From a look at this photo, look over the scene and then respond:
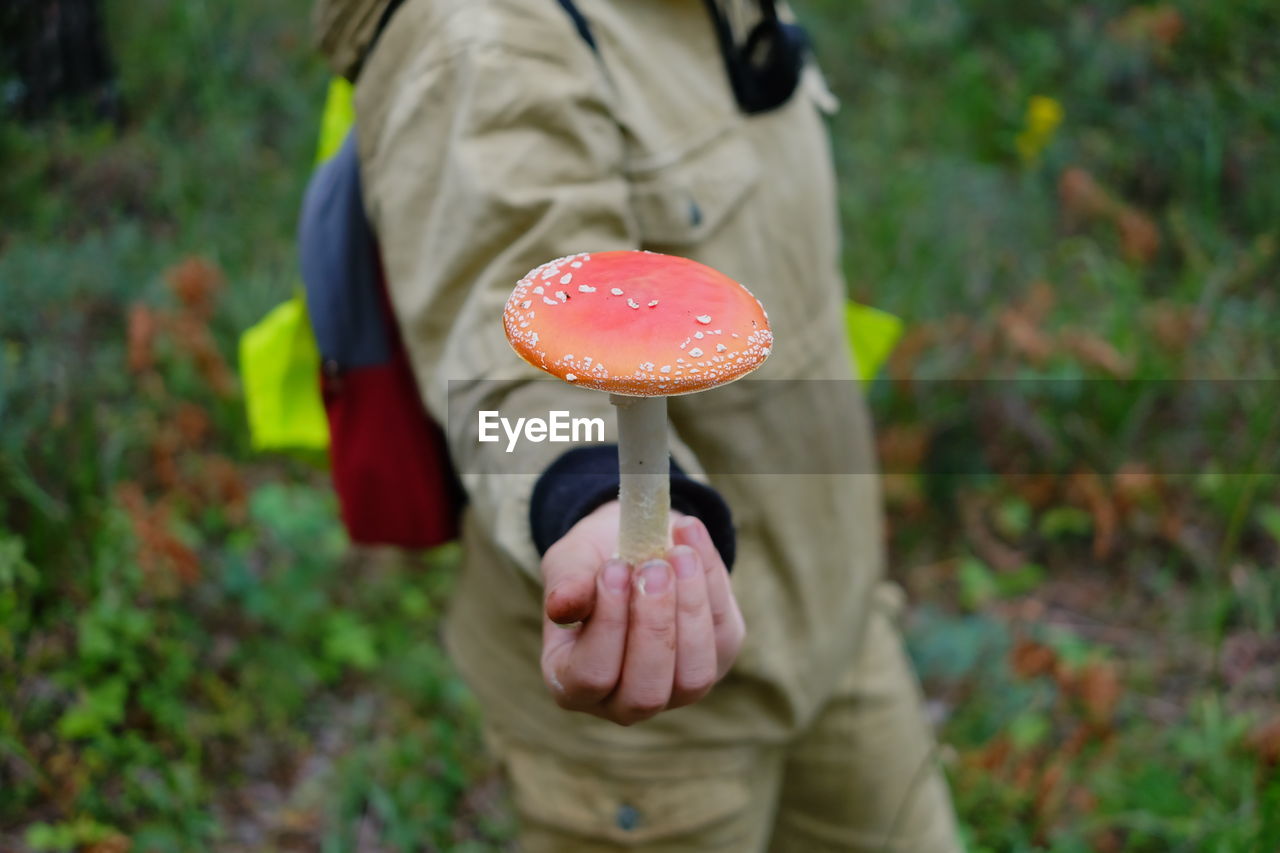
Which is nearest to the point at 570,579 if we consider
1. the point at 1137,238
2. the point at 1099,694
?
the point at 1099,694

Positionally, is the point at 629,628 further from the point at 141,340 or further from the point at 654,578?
the point at 141,340

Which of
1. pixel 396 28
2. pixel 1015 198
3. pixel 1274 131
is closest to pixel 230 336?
pixel 396 28

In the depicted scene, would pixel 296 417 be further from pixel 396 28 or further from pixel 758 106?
pixel 758 106

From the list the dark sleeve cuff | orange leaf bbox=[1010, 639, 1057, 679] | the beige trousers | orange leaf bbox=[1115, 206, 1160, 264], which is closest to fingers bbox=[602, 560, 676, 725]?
the dark sleeve cuff

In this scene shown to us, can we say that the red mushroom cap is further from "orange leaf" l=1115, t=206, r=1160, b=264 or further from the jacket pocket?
"orange leaf" l=1115, t=206, r=1160, b=264

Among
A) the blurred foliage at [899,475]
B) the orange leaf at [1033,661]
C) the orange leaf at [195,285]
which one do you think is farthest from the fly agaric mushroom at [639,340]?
the orange leaf at [195,285]

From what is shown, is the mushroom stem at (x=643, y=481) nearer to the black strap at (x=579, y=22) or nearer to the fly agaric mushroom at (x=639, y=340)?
the fly agaric mushroom at (x=639, y=340)
